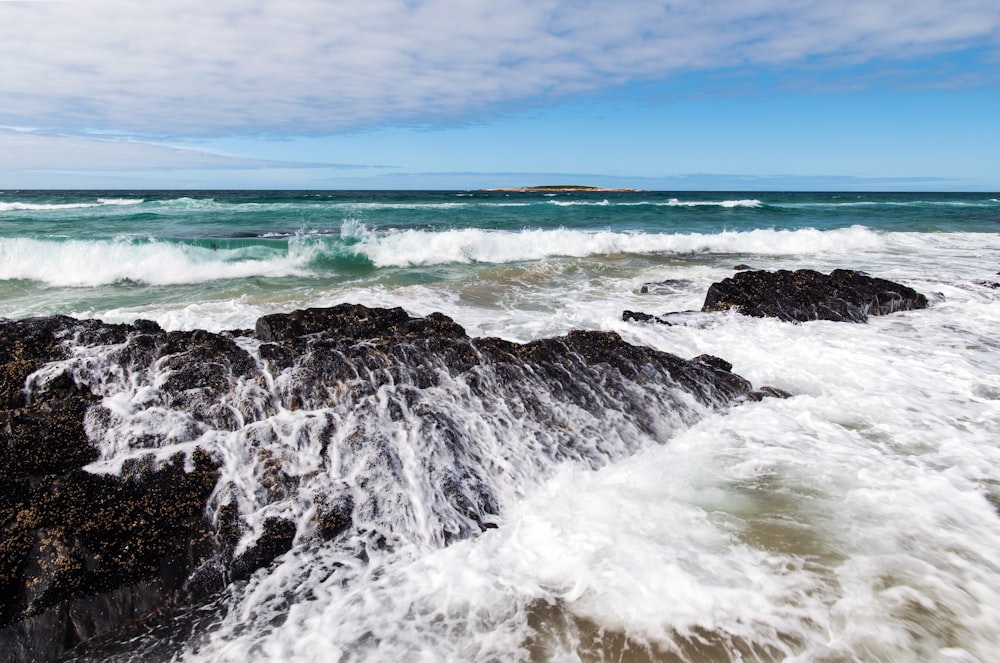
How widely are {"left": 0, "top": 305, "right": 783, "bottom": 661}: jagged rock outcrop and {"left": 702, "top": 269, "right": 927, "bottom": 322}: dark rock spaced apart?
2.67m

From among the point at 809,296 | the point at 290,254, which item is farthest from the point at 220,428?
the point at 290,254

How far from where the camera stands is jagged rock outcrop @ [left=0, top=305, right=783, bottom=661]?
9.78 ft

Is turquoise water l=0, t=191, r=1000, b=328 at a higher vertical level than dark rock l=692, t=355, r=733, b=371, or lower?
higher

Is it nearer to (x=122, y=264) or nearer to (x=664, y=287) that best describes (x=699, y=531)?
(x=664, y=287)

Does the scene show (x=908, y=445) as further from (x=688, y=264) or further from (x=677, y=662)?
(x=688, y=264)

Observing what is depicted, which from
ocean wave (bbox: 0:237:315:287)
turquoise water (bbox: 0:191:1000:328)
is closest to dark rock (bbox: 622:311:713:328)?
turquoise water (bbox: 0:191:1000:328)

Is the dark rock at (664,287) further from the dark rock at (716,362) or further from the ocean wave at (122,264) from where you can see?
the ocean wave at (122,264)

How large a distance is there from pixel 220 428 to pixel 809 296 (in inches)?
321

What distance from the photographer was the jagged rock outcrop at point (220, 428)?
2980 millimetres

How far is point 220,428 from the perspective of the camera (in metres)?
4.12

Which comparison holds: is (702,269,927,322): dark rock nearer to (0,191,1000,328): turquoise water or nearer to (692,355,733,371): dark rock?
(692,355,733,371): dark rock

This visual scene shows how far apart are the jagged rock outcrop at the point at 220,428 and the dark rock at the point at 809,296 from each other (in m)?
2.67

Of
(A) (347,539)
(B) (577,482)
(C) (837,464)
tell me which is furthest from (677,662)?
(C) (837,464)

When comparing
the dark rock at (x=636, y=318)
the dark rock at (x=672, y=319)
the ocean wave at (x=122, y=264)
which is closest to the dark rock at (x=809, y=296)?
the dark rock at (x=672, y=319)
